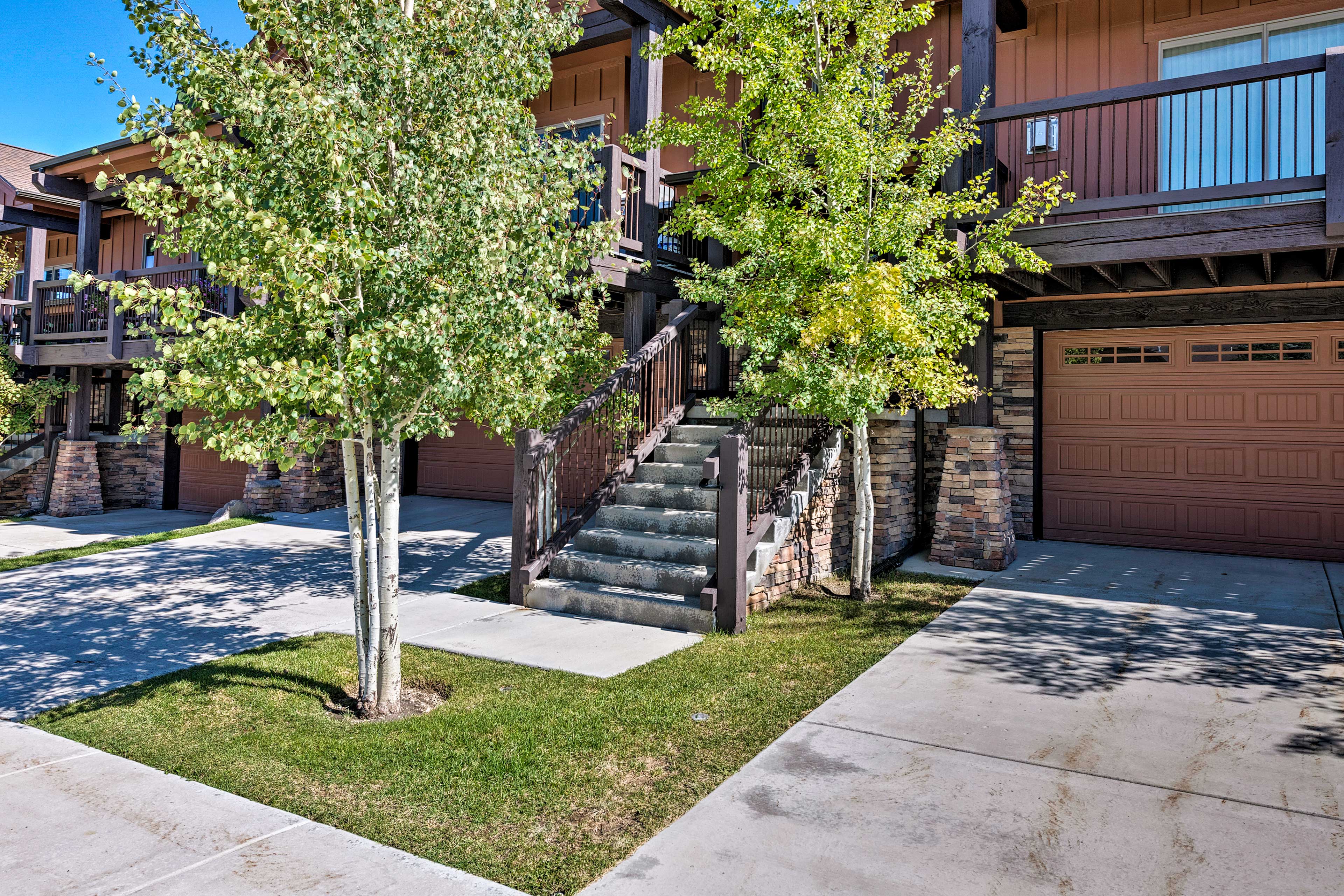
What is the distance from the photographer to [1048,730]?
4.67 metres

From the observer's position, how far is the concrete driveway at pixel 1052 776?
10.7 feet

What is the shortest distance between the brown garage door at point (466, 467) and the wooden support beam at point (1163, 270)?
1005 cm

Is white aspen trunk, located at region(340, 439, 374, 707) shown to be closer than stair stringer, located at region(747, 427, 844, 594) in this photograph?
Yes

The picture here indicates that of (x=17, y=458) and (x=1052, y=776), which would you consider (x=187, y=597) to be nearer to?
(x=1052, y=776)

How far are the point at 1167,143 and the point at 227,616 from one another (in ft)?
36.8

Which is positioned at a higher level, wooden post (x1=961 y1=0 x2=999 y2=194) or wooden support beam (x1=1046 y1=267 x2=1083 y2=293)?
wooden post (x1=961 y1=0 x2=999 y2=194)

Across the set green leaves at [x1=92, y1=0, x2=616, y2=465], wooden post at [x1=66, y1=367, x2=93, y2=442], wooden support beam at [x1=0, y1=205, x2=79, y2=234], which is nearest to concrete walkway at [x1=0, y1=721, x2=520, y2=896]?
green leaves at [x1=92, y1=0, x2=616, y2=465]

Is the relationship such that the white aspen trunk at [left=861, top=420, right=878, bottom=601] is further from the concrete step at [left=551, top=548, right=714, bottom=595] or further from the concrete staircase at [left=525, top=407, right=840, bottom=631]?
the concrete step at [left=551, top=548, right=714, bottom=595]

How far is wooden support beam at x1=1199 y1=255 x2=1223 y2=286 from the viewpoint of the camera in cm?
813

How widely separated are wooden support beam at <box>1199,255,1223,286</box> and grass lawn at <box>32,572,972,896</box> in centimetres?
489

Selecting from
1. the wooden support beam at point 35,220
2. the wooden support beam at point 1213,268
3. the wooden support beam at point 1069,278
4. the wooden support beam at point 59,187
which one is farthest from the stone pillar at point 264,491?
the wooden support beam at point 1213,268

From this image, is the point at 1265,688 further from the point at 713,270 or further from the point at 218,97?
the point at 218,97

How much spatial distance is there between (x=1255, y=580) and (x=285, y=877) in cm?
881

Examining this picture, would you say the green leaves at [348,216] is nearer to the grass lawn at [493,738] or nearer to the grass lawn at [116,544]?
the grass lawn at [493,738]
